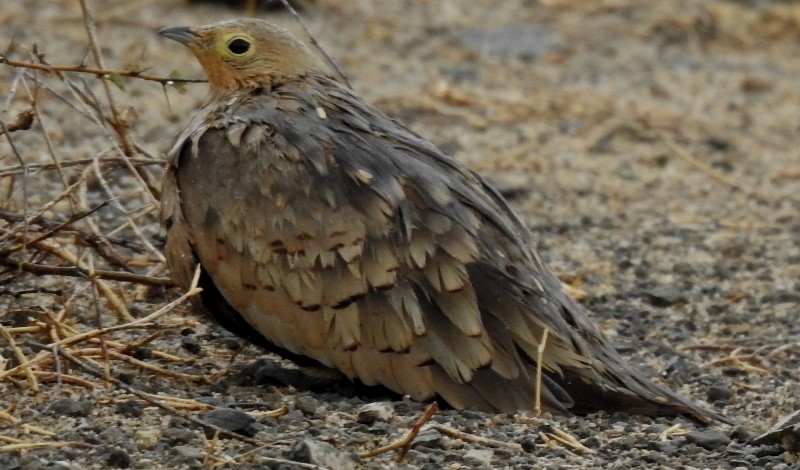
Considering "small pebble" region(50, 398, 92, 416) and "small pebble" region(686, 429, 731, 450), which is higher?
"small pebble" region(50, 398, 92, 416)

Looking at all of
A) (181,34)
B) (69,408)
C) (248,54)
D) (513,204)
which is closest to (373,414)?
(69,408)

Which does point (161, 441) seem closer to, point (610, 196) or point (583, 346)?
point (583, 346)

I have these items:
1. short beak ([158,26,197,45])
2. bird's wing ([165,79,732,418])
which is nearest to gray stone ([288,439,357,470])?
bird's wing ([165,79,732,418])

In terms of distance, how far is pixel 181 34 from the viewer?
214 inches

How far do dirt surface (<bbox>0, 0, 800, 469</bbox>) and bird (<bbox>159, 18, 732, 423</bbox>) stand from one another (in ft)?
0.41

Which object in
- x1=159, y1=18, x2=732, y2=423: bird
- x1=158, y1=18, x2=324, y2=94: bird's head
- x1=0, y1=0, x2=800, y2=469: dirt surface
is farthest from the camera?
x1=158, y1=18, x2=324, y2=94: bird's head

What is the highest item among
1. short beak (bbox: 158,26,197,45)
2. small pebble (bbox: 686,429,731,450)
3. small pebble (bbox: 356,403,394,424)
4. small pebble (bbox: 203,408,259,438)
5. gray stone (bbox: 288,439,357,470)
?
short beak (bbox: 158,26,197,45)

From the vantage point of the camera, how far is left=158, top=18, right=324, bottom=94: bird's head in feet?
17.5

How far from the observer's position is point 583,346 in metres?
4.80

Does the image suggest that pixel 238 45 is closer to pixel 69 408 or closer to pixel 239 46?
pixel 239 46

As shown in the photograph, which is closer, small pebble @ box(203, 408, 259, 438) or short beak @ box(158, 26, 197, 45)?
small pebble @ box(203, 408, 259, 438)

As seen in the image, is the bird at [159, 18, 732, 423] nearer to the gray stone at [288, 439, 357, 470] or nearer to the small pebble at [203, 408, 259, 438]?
the small pebble at [203, 408, 259, 438]

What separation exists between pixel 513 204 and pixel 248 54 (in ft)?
8.88

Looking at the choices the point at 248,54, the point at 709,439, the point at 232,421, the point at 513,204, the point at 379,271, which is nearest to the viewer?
the point at 232,421
